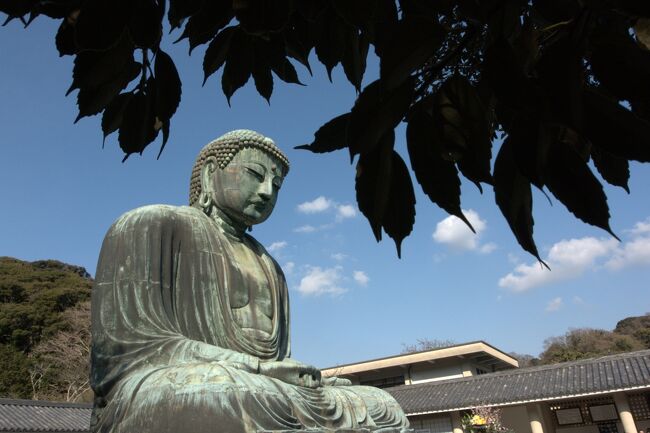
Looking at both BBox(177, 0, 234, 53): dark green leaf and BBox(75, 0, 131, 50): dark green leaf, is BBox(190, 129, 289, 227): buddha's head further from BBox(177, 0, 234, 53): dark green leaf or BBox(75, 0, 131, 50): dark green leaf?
BBox(75, 0, 131, 50): dark green leaf

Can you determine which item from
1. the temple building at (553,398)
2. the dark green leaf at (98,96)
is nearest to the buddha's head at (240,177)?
the dark green leaf at (98,96)

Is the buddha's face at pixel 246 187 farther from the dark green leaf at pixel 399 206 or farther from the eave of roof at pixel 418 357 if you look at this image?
the eave of roof at pixel 418 357

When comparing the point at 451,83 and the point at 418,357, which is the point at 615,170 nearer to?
the point at 451,83

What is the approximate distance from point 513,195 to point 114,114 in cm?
75

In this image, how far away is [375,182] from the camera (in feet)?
2.30

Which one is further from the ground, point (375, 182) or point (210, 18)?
point (210, 18)

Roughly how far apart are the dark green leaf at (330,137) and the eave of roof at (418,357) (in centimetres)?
1881

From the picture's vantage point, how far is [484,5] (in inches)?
24.7

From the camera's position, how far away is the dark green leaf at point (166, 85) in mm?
948

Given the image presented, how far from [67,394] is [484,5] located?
79.1ft

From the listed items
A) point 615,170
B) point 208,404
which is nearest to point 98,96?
point 615,170

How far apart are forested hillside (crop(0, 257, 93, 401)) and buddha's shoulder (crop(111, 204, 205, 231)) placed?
20.6 meters

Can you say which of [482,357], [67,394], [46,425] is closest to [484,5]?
[46,425]

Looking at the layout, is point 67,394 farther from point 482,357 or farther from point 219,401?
point 219,401
